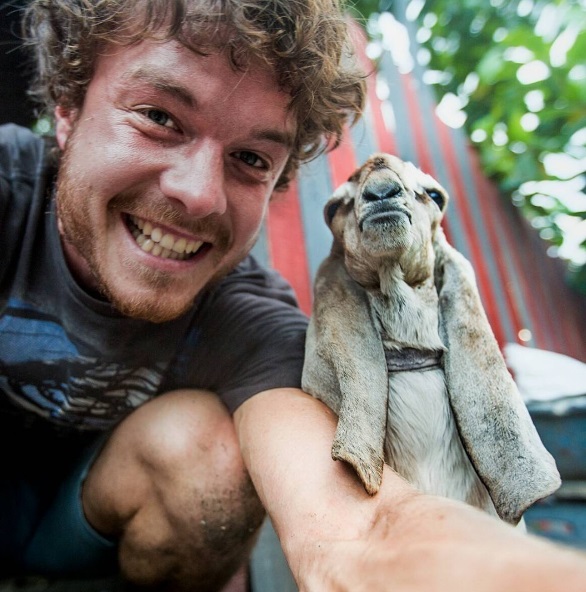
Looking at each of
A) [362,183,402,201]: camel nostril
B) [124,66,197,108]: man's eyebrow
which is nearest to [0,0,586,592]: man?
[124,66,197,108]: man's eyebrow

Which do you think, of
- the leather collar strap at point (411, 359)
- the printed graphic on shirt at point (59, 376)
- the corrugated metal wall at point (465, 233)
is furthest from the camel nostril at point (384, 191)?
the corrugated metal wall at point (465, 233)

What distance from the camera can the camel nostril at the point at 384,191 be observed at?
2.76ft

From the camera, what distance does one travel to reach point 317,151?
146 cm

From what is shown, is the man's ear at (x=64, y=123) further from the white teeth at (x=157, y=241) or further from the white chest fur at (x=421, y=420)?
the white chest fur at (x=421, y=420)

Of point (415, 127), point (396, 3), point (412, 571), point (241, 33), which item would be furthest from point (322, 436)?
point (396, 3)

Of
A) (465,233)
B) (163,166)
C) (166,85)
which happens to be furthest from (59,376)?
(465,233)

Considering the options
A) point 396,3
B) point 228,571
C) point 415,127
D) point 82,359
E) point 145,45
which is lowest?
point 228,571

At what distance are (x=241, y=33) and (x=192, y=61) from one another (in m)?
0.12

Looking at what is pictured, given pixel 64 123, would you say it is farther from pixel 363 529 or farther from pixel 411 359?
pixel 363 529

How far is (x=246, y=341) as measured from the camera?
1.19 m

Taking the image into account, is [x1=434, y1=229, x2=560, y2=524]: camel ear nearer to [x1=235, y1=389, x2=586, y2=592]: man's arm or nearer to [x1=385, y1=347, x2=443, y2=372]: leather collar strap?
[x1=385, y1=347, x2=443, y2=372]: leather collar strap

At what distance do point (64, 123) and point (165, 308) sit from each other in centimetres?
54

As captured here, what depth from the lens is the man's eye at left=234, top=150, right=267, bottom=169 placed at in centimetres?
105

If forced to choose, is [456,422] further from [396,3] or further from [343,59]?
[396,3]
